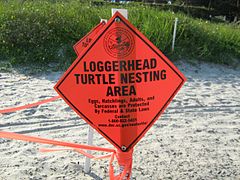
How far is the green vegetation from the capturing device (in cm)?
751

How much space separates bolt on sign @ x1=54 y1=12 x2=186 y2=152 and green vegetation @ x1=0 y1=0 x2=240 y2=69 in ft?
16.7

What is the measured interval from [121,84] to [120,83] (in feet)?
0.03

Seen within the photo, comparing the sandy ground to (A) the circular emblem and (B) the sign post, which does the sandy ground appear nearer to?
(B) the sign post

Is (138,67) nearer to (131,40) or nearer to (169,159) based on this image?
(131,40)

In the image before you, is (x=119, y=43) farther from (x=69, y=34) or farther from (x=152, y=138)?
(x=69, y=34)

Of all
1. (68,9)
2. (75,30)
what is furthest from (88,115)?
(68,9)

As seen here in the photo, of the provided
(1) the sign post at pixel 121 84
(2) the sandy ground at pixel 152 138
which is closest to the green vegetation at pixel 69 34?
(2) the sandy ground at pixel 152 138

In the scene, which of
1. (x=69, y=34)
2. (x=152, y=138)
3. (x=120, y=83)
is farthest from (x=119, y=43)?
(x=69, y=34)

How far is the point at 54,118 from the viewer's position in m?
4.66

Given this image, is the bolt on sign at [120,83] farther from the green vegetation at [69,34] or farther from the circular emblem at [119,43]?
the green vegetation at [69,34]

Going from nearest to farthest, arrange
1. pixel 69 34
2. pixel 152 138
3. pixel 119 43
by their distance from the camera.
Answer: pixel 119 43 → pixel 152 138 → pixel 69 34

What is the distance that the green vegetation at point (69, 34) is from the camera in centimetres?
751

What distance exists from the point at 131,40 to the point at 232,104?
4039 mm

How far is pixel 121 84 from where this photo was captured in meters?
2.28
